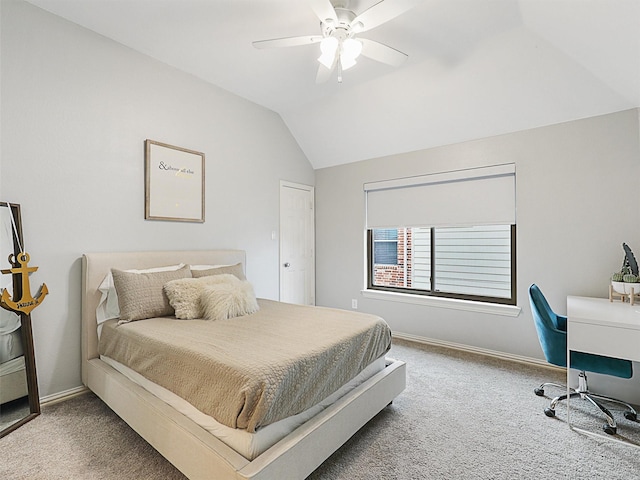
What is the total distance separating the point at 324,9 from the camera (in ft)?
6.26

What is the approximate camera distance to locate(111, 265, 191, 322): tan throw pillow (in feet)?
7.47

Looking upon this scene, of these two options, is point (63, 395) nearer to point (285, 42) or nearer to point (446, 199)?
point (285, 42)

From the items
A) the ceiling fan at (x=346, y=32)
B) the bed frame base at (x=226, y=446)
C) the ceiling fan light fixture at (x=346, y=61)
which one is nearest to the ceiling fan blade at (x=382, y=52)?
the ceiling fan at (x=346, y=32)

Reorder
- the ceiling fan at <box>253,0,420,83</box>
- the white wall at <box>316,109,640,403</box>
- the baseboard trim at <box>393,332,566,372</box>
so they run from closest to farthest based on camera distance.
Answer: the ceiling fan at <box>253,0,420,83</box> < the white wall at <box>316,109,640,403</box> < the baseboard trim at <box>393,332,566,372</box>

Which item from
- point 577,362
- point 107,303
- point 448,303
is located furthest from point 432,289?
point 107,303

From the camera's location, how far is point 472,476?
163cm

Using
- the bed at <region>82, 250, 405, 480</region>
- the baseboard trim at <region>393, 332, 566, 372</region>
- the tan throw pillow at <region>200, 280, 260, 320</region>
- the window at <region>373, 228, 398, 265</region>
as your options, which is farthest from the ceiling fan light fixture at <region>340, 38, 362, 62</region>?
the baseboard trim at <region>393, 332, 566, 372</region>

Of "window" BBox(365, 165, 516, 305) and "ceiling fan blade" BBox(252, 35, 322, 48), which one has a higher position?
"ceiling fan blade" BBox(252, 35, 322, 48)

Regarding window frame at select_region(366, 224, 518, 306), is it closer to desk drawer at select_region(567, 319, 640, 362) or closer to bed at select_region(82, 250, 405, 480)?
desk drawer at select_region(567, 319, 640, 362)

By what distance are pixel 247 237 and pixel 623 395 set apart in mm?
3665

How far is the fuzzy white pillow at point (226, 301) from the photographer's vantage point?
2312 millimetres

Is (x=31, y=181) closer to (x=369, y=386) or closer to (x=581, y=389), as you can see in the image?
(x=369, y=386)

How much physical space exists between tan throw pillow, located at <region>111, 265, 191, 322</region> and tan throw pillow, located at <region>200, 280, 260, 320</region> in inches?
12.8

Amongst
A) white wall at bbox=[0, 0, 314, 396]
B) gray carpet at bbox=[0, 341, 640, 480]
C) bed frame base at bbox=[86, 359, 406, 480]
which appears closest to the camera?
bed frame base at bbox=[86, 359, 406, 480]
